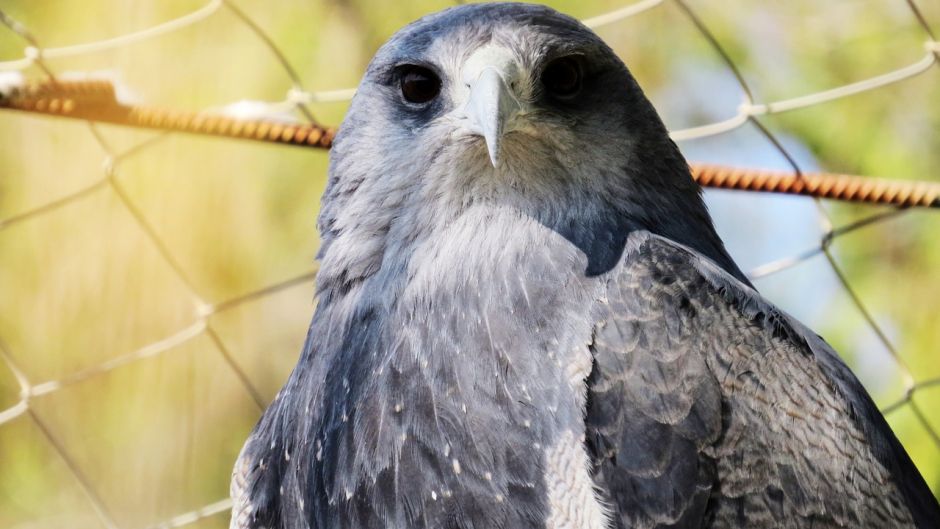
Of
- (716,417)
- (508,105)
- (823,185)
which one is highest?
(508,105)

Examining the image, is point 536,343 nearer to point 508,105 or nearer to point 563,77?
point 508,105

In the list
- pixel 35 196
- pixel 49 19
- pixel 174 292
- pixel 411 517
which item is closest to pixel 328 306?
pixel 411 517

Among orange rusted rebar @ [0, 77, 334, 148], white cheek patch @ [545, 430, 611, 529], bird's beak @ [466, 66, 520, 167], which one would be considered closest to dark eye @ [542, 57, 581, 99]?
bird's beak @ [466, 66, 520, 167]

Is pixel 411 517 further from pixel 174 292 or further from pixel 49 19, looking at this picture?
pixel 49 19

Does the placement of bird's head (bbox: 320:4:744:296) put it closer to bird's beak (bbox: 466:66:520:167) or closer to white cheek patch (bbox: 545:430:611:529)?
bird's beak (bbox: 466:66:520:167)

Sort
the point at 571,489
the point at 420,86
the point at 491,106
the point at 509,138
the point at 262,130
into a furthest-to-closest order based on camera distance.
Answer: the point at 262,130, the point at 420,86, the point at 509,138, the point at 491,106, the point at 571,489

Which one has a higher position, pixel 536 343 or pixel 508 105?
pixel 508 105

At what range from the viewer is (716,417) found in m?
2.12

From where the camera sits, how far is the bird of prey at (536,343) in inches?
83.1

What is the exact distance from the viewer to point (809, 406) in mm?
2229

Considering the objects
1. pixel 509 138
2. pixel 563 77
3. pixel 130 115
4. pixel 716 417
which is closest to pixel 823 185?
pixel 563 77

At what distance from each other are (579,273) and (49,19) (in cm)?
289

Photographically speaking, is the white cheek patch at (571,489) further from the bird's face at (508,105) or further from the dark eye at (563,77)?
the dark eye at (563,77)

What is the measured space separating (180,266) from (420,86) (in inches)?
75.6
